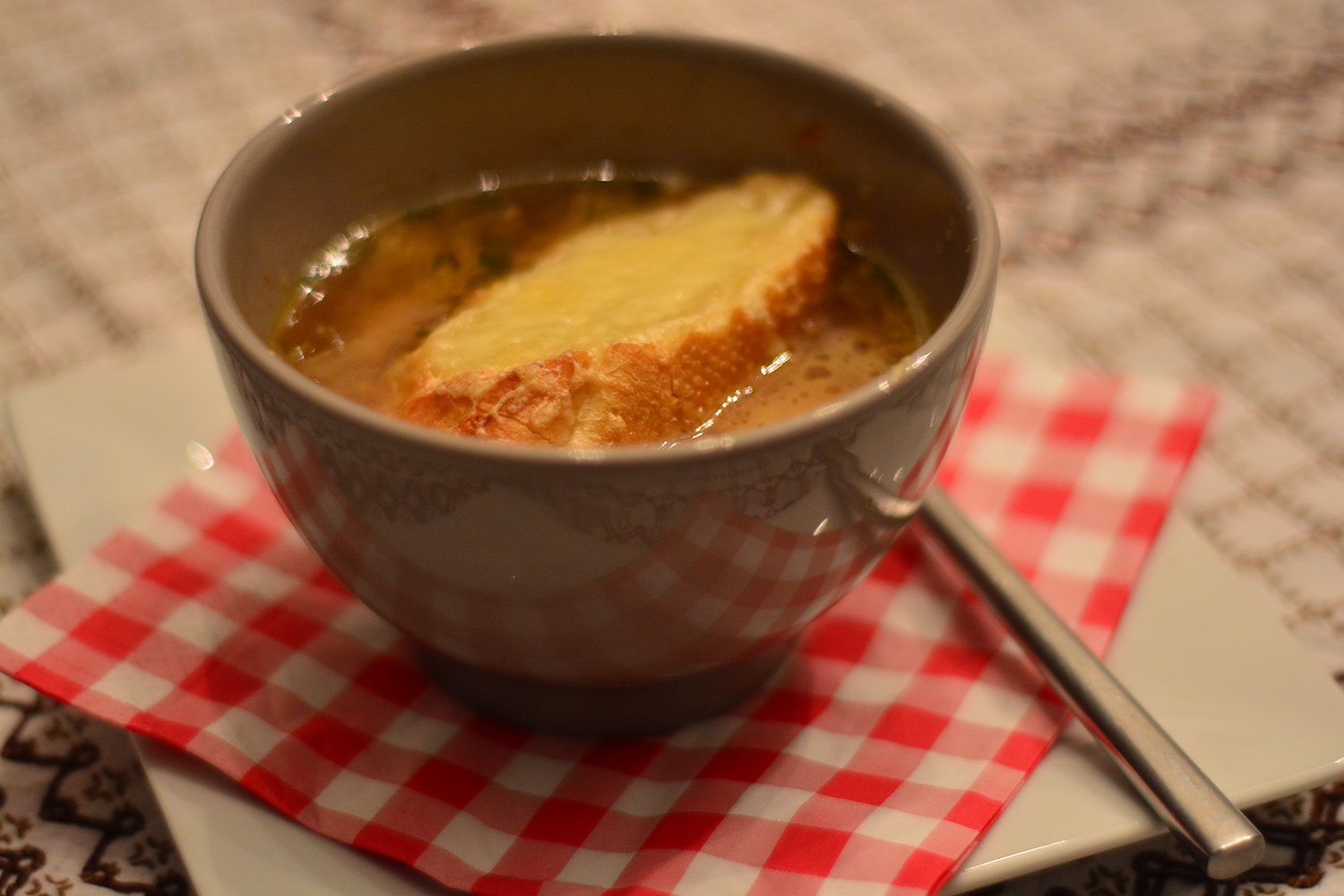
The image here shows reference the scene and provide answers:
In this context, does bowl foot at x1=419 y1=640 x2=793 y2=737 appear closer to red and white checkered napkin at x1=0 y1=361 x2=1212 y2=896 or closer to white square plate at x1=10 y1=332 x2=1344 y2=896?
red and white checkered napkin at x1=0 y1=361 x2=1212 y2=896

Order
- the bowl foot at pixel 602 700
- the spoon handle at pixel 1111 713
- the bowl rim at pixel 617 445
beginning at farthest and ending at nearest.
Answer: the bowl foot at pixel 602 700 → the spoon handle at pixel 1111 713 → the bowl rim at pixel 617 445

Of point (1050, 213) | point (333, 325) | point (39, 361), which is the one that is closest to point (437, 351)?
point (333, 325)

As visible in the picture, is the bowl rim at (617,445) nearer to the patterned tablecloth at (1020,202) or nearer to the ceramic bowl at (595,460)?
the ceramic bowl at (595,460)

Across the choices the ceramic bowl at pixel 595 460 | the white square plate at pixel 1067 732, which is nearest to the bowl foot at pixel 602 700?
the ceramic bowl at pixel 595 460

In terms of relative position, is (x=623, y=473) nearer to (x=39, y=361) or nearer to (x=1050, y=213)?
(x=39, y=361)

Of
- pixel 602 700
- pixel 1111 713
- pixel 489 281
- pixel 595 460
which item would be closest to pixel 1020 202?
pixel 489 281

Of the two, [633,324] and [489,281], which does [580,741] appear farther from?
[489,281]

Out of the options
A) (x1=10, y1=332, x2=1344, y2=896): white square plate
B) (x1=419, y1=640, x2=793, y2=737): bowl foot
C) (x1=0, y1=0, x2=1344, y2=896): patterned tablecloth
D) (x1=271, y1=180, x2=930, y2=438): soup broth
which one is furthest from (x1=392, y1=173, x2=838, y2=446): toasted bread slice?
(x1=0, y1=0, x2=1344, y2=896): patterned tablecloth
